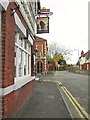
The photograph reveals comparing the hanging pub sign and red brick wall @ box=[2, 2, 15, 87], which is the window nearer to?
red brick wall @ box=[2, 2, 15, 87]

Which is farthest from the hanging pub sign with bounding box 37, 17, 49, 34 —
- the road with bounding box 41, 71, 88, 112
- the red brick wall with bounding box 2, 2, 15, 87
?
the red brick wall with bounding box 2, 2, 15, 87

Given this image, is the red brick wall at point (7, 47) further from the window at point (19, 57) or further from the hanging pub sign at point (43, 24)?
the hanging pub sign at point (43, 24)

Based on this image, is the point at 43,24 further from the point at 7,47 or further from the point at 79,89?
the point at 7,47

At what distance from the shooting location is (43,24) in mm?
20531

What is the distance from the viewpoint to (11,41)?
26.2ft

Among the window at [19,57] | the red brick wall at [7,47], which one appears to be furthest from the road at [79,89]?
the red brick wall at [7,47]

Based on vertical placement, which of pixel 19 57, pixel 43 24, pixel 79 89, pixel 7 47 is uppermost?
pixel 43 24

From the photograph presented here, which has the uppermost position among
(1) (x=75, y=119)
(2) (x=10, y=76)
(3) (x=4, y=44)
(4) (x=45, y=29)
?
(4) (x=45, y=29)

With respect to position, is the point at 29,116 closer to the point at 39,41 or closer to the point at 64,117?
the point at 64,117

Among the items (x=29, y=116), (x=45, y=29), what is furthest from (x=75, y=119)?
(x=45, y=29)

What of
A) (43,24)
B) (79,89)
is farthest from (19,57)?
(79,89)

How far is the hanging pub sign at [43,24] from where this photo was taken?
2041 centimetres

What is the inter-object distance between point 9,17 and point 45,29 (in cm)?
1314

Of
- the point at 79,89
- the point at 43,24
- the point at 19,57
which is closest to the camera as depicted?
the point at 19,57
